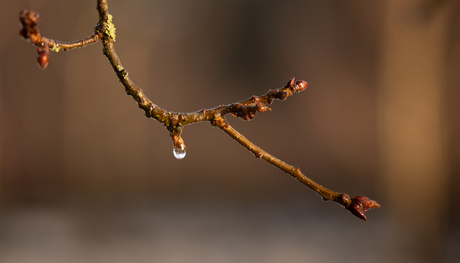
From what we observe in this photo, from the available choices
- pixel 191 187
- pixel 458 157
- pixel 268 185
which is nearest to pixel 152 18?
pixel 191 187

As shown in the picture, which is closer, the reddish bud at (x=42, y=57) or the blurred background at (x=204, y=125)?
the reddish bud at (x=42, y=57)

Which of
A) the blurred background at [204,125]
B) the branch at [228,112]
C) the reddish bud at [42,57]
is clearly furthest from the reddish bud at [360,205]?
the blurred background at [204,125]

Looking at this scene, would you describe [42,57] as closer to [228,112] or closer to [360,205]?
[228,112]

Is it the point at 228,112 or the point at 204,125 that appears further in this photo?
the point at 204,125

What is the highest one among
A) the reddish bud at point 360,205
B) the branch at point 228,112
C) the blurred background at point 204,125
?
the blurred background at point 204,125

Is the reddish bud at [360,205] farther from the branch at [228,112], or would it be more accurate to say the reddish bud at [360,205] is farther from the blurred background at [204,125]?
the blurred background at [204,125]

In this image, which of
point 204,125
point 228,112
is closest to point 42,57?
point 228,112

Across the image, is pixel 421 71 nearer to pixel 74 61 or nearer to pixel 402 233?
pixel 402 233

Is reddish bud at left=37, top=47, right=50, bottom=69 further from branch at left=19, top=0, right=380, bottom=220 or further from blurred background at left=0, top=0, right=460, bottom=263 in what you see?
blurred background at left=0, top=0, right=460, bottom=263

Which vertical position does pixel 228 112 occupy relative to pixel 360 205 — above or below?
above
